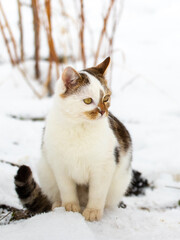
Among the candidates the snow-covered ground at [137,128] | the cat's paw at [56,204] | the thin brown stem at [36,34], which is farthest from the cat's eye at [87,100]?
the thin brown stem at [36,34]

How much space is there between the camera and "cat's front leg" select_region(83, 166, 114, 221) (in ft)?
4.84

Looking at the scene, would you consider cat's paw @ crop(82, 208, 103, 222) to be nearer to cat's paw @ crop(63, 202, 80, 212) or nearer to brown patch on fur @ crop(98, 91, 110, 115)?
cat's paw @ crop(63, 202, 80, 212)

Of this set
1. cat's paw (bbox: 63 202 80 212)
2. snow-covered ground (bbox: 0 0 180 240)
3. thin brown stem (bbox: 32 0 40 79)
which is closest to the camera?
snow-covered ground (bbox: 0 0 180 240)

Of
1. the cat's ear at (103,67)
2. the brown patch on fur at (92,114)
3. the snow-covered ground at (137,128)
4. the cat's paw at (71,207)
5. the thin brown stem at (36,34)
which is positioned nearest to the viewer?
the snow-covered ground at (137,128)

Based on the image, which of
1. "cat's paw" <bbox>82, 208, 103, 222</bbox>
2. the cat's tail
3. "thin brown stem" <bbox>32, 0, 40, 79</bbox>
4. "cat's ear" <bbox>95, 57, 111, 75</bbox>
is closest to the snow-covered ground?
"cat's paw" <bbox>82, 208, 103, 222</bbox>

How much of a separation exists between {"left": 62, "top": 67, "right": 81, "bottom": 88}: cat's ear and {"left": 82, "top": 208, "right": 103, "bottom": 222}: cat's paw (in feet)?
2.05

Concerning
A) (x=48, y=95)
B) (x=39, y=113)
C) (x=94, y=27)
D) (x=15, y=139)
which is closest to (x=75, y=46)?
(x=94, y=27)

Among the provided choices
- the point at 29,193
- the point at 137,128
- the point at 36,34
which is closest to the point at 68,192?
the point at 29,193

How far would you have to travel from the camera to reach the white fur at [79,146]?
1.44 meters

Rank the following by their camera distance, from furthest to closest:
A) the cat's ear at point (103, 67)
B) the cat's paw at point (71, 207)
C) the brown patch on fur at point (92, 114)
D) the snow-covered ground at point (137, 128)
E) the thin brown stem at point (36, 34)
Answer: the thin brown stem at point (36, 34) < the cat's ear at point (103, 67) < the cat's paw at point (71, 207) < the brown patch on fur at point (92, 114) < the snow-covered ground at point (137, 128)

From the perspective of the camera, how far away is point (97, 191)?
149 cm

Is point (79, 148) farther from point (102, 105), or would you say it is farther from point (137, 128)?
point (137, 128)

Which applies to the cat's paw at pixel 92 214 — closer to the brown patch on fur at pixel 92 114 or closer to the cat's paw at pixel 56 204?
the cat's paw at pixel 56 204

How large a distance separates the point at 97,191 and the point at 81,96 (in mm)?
475
